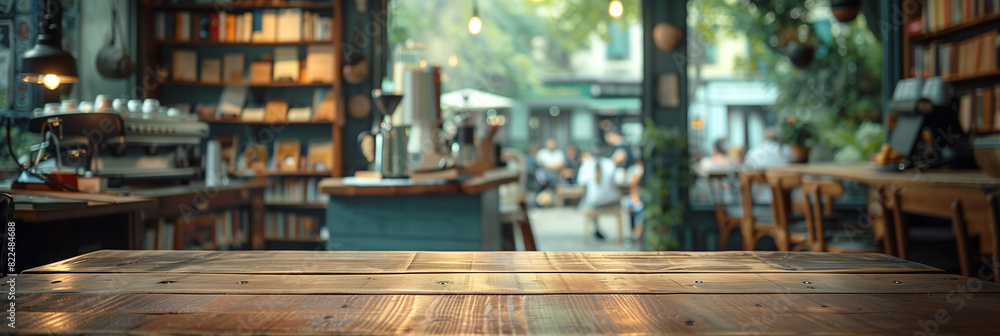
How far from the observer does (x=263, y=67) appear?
18.9 ft

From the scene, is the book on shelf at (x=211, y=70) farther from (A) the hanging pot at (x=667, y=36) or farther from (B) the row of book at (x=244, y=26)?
(A) the hanging pot at (x=667, y=36)

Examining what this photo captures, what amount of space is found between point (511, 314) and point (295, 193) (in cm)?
520

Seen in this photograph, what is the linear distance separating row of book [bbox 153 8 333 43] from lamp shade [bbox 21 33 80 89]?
10.3 ft

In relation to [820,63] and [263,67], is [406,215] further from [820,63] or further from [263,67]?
[820,63]

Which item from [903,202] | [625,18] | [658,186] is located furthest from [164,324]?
[625,18]

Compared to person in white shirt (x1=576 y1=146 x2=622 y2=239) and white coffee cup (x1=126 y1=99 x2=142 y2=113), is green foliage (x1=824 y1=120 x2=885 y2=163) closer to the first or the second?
person in white shirt (x1=576 y1=146 x2=622 y2=239)

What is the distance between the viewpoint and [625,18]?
9.81 meters

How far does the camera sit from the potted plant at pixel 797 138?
5.19 m

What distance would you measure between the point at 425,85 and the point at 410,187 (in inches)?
30.8

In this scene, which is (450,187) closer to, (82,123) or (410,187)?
(410,187)

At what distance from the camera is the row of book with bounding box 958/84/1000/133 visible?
4.47 m

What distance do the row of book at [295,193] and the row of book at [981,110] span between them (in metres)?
4.78

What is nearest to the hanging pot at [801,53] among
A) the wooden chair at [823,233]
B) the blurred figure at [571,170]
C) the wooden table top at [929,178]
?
the wooden table top at [929,178]

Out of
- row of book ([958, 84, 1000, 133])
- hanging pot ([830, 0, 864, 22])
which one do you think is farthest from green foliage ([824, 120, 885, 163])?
hanging pot ([830, 0, 864, 22])
